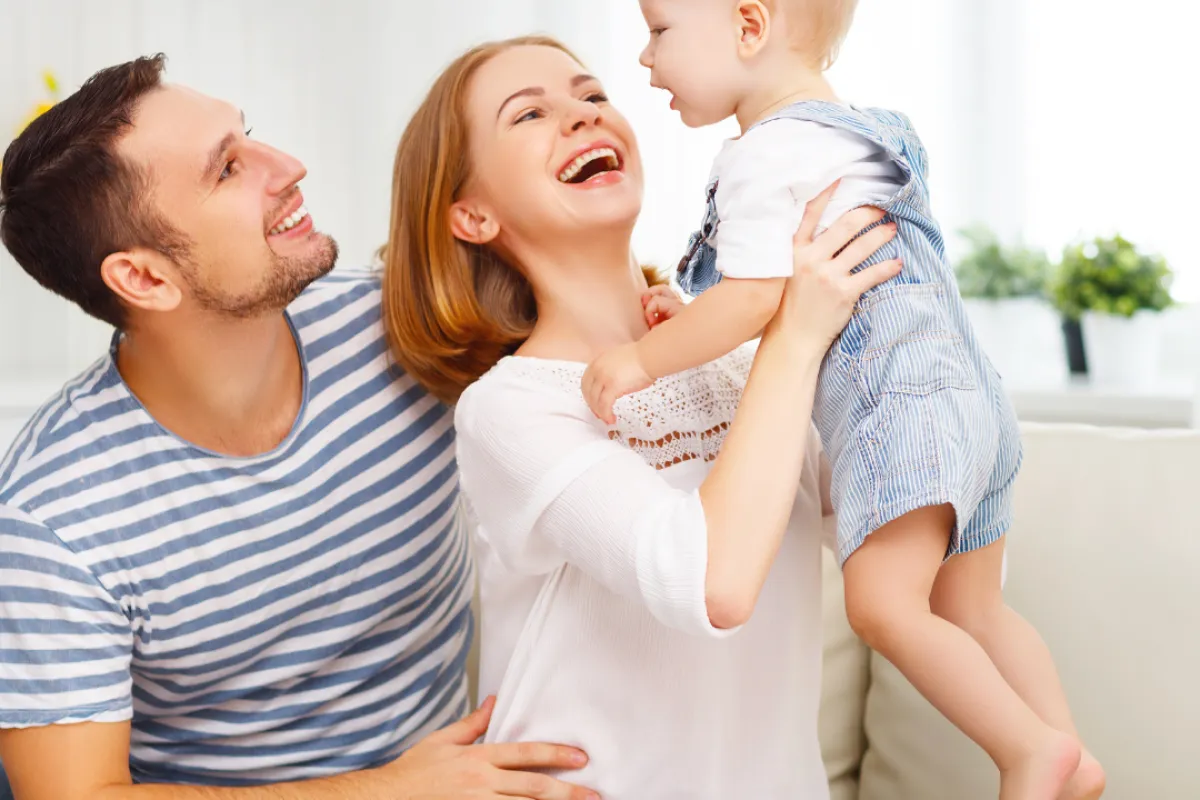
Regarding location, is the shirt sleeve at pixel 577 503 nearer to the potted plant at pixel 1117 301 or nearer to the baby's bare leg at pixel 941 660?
the baby's bare leg at pixel 941 660

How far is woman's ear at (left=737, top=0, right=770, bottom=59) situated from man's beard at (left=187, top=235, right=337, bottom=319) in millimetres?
612

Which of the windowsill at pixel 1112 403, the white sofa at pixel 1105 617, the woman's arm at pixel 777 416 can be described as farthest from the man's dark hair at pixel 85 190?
the windowsill at pixel 1112 403

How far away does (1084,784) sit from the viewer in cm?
121

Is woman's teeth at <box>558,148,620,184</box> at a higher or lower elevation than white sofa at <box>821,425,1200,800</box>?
higher

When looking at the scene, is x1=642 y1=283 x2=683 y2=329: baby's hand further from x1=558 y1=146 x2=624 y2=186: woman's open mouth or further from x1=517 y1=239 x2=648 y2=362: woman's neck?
x1=558 y1=146 x2=624 y2=186: woman's open mouth

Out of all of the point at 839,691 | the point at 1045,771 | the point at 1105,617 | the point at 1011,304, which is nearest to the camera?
the point at 1045,771

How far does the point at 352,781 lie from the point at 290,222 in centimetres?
74

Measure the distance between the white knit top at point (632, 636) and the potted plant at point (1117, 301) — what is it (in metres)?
2.04

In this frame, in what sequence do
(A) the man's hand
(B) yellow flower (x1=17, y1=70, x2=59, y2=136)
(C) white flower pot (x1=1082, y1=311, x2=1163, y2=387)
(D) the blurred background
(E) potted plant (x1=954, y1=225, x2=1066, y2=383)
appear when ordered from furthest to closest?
1. (E) potted plant (x1=954, y1=225, x2=1066, y2=383)
2. (C) white flower pot (x1=1082, y1=311, x2=1163, y2=387)
3. (D) the blurred background
4. (B) yellow flower (x1=17, y1=70, x2=59, y2=136)
5. (A) the man's hand

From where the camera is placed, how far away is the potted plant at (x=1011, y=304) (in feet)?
11.1

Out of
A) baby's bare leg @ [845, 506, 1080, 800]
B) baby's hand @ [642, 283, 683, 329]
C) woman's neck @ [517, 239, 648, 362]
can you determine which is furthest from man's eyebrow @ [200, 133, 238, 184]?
baby's bare leg @ [845, 506, 1080, 800]

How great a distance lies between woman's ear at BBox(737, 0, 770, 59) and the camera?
1.24 m

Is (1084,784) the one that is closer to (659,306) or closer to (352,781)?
(659,306)

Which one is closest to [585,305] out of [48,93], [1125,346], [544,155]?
[544,155]
